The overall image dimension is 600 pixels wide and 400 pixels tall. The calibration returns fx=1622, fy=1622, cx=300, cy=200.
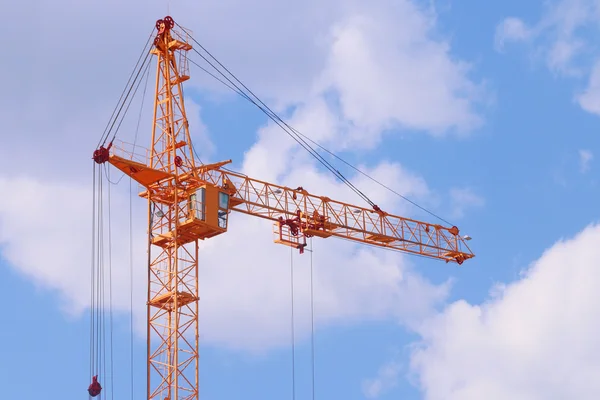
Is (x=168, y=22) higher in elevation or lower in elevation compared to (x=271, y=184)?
higher

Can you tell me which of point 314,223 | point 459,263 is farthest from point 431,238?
point 314,223

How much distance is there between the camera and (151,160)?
105062 millimetres

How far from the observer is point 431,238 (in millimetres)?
120062

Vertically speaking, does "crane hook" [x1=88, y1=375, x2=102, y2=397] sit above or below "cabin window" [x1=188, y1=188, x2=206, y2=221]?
below

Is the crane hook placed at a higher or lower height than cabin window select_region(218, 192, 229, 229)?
lower

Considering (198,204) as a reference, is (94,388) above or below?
below

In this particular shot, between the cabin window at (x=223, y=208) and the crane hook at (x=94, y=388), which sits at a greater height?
the cabin window at (x=223, y=208)

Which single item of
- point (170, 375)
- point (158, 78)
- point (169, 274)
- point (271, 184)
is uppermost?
point (158, 78)

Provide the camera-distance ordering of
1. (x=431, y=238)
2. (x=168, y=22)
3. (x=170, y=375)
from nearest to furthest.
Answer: (x=170, y=375)
(x=168, y=22)
(x=431, y=238)

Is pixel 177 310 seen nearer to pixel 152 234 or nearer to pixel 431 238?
pixel 152 234

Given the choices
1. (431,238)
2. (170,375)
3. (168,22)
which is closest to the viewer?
(170,375)

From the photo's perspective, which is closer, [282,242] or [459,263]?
[282,242]

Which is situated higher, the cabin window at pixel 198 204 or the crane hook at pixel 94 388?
the cabin window at pixel 198 204

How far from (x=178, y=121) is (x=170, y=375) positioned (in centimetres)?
1701
